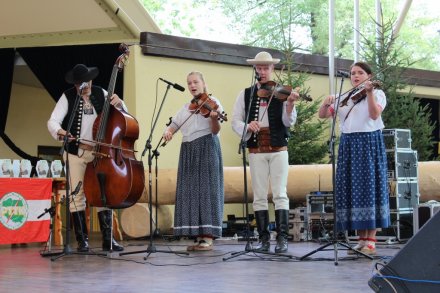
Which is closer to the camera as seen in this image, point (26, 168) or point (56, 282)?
point (56, 282)

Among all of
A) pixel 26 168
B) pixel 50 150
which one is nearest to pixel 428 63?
pixel 50 150

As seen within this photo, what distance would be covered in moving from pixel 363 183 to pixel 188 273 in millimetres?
1824

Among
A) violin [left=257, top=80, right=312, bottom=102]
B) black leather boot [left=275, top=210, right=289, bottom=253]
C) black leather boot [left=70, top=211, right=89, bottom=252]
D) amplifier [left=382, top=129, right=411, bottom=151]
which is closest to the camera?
violin [left=257, top=80, right=312, bottom=102]

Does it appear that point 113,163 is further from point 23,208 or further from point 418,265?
point 418,265

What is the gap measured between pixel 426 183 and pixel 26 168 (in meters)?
4.53

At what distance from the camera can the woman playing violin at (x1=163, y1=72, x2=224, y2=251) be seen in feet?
21.0

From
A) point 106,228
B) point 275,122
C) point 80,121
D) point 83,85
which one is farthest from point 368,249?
point 83,85

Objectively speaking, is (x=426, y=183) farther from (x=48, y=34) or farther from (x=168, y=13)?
(x=168, y=13)

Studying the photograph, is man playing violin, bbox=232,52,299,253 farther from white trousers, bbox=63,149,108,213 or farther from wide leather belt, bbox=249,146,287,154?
white trousers, bbox=63,149,108,213

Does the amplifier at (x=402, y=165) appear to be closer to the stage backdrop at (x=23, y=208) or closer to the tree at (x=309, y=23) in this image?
the stage backdrop at (x=23, y=208)

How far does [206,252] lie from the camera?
6.27 m

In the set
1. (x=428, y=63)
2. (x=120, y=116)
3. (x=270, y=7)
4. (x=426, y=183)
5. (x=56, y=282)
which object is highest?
(x=270, y=7)

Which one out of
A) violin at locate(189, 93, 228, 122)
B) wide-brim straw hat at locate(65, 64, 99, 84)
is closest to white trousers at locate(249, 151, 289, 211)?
violin at locate(189, 93, 228, 122)

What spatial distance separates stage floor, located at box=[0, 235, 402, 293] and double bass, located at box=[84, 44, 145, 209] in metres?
0.50
